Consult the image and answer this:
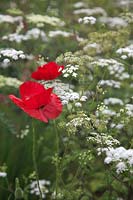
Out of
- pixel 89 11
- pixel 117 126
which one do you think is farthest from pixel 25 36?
pixel 117 126

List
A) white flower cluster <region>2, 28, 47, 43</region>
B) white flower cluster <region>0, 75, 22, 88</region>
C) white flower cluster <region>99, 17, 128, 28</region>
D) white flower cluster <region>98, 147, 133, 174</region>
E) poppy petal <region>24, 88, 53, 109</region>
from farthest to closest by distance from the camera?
1. white flower cluster <region>99, 17, 128, 28</region>
2. white flower cluster <region>2, 28, 47, 43</region>
3. white flower cluster <region>0, 75, 22, 88</region>
4. white flower cluster <region>98, 147, 133, 174</region>
5. poppy petal <region>24, 88, 53, 109</region>

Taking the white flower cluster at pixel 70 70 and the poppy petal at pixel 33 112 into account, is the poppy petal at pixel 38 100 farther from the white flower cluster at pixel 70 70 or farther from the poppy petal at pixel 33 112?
the white flower cluster at pixel 70 70

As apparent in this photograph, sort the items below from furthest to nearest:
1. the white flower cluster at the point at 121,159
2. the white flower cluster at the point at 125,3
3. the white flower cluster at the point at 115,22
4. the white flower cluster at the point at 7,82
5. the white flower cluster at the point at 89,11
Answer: the white flower cluster at the point at 125,3 < the white flower cluster at the point at 89,11 < the white flower cluster at the point at 115,22 < the white flower cluster at the point at 7,82 < the white flower cluster at the point at 121,159

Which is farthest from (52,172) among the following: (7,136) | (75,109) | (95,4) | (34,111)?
(95,4)

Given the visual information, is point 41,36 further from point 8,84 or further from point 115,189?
point 115,189

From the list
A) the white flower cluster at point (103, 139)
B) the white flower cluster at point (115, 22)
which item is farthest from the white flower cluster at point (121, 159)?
the white flower cluster at point (115, 22)

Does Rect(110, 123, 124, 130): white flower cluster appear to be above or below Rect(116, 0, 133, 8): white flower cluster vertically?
below

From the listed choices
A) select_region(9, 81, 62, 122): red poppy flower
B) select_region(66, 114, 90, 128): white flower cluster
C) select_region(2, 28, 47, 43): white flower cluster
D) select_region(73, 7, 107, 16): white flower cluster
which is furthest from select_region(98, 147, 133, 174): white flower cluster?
select_region(73, 7, 107, 16): white flower cluster

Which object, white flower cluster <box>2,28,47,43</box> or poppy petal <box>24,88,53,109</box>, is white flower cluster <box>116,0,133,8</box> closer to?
white flower cluster <box>2,28,47,43</box>

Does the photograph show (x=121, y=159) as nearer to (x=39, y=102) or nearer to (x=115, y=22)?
(x=39, y=102)
